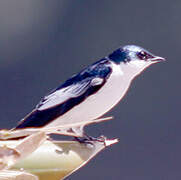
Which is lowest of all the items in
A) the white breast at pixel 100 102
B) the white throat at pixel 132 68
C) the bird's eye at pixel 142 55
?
the white breast at pixel 100 102

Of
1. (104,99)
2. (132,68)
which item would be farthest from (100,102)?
(132,68)

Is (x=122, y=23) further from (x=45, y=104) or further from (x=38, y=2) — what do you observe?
(x=45, y=104)

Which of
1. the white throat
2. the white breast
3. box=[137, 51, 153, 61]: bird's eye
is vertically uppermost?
box=[137, 51, 153, 61]: bird's eye

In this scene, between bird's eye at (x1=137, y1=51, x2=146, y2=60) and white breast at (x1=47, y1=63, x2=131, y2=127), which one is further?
bird's eye at (x1=137, y1=51, x2=146, y2=60)

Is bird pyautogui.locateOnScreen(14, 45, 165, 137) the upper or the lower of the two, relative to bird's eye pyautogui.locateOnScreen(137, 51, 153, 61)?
lower

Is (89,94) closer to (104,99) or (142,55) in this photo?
(104,99)

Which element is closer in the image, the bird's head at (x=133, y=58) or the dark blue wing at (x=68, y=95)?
the dark blue wing at (x=68, y=95)

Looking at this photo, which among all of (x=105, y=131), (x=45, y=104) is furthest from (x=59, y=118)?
(x=105, y=131)
